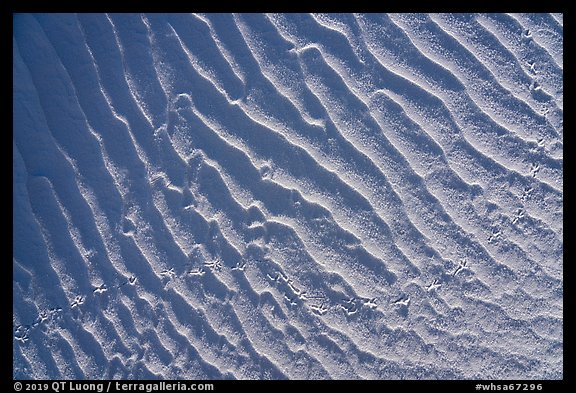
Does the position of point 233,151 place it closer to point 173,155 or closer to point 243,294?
point 173,155

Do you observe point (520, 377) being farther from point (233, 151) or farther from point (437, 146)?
point (233, 151)

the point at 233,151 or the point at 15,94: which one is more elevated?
the point at 15,94

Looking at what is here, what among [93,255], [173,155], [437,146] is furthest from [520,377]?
[93,255]
